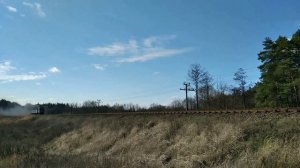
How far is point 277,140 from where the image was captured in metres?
13.9

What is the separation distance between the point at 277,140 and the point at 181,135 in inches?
284

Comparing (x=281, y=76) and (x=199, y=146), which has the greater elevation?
(x=281, y=76)

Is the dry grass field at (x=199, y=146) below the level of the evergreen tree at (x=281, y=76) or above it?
below

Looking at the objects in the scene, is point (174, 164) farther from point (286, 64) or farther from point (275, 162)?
point (286, 64)

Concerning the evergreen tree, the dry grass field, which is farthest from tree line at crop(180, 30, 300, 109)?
the dry grass field

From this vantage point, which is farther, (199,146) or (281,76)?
(281,76)

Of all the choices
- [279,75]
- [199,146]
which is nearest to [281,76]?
[279,75]

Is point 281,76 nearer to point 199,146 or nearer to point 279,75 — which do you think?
point 279,75

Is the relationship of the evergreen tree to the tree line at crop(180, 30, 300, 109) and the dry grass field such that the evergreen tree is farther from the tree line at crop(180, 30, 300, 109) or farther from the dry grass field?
the dry grass field

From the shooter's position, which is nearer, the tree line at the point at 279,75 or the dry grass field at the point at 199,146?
the dry grass field at the point at 199,146

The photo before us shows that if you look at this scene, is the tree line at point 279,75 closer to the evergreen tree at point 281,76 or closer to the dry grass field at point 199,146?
the evergreen tree at point 281,76

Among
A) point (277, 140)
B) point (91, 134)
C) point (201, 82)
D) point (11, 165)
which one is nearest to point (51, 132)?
point (91, 134)

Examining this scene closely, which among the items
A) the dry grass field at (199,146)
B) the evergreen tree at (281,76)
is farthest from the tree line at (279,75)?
the dry grass field at (199,146)

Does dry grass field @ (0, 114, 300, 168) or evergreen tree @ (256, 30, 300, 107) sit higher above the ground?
evergreen tree @ (256, 30, 300, 107)
